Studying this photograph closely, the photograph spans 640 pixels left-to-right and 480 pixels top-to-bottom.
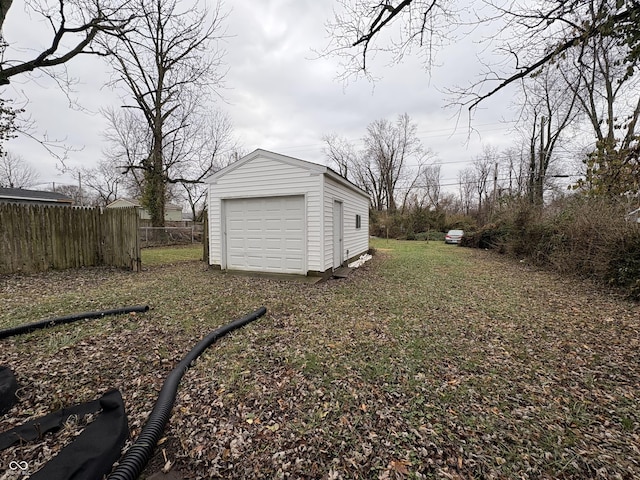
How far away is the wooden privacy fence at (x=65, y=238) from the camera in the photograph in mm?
6535

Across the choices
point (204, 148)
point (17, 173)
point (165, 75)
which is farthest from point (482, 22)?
Result: point (17, 173)

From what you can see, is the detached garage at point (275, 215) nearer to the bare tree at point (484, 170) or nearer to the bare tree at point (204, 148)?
the bare tree at point (204, 148)

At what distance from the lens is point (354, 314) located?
4605mm

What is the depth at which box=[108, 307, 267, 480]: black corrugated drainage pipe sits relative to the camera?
1566 mm

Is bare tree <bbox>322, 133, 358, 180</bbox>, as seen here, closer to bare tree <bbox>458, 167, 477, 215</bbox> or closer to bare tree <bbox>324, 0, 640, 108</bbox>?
bare tree <bbox>458, 167, 477, 215</bbox>

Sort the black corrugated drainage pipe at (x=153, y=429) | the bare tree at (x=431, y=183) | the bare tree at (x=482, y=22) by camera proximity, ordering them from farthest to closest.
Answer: the bare tree at (x=431, y=183), the bare tree at (x=482, y=22), the black corrugated drainage pipe at (x=153, y=429)

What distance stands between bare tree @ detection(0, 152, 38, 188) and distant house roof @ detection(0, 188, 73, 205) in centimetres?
A: 1474

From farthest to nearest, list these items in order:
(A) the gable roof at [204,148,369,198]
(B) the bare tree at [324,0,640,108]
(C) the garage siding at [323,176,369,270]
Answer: (C) the garage siding at [323,176,369,270]
(A) the gable roof at [204,148,369,198]
(B) the bare tree at [324,0,640,108]

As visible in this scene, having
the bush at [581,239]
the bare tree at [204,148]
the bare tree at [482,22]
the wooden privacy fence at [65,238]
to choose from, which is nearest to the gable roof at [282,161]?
the bare tree at [482,22]

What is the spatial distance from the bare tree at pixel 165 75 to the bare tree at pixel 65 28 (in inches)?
117

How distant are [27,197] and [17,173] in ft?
66.4

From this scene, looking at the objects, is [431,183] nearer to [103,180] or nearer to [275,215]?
[275,215]

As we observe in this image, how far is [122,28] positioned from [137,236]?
5.67m

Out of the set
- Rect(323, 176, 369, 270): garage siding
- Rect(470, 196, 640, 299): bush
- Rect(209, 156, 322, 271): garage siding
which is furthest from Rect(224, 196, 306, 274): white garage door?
Rect(470, 196, 640, 299): bush
